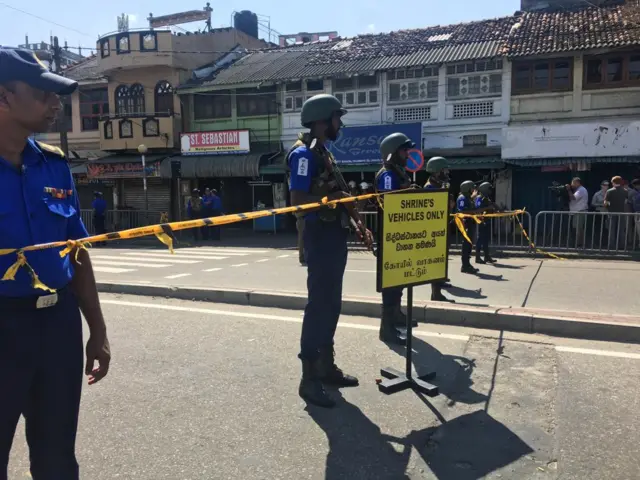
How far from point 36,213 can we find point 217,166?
1931 cm

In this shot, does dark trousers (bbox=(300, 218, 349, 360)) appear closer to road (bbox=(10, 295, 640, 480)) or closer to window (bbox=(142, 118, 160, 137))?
road (bbox=(10, 295, 640, 480))

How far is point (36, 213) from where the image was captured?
6.63 feet

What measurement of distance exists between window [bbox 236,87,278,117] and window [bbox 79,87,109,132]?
7.66m

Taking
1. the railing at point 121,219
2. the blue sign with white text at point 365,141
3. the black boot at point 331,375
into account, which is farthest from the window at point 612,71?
the black boot at point 331,375

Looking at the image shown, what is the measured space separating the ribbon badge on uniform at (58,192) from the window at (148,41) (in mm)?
22765

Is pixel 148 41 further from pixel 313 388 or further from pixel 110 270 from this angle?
pixel 313 388

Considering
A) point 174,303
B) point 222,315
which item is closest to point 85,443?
point 222,315

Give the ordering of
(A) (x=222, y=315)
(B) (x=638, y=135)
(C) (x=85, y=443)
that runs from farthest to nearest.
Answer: (B) (x=638, y=135) < (A) (x=222, y=315) < (C) (x=85, y=443)

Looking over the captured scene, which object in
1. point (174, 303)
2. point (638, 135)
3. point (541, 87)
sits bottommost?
point (174, 303)

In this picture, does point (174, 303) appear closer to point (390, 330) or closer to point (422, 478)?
point (390, 330)

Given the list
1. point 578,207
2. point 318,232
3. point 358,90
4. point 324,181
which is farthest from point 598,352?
point 358,90

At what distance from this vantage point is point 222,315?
6.52 meters

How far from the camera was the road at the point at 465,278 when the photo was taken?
23.1 feet

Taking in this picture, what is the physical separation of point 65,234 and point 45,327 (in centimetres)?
40
